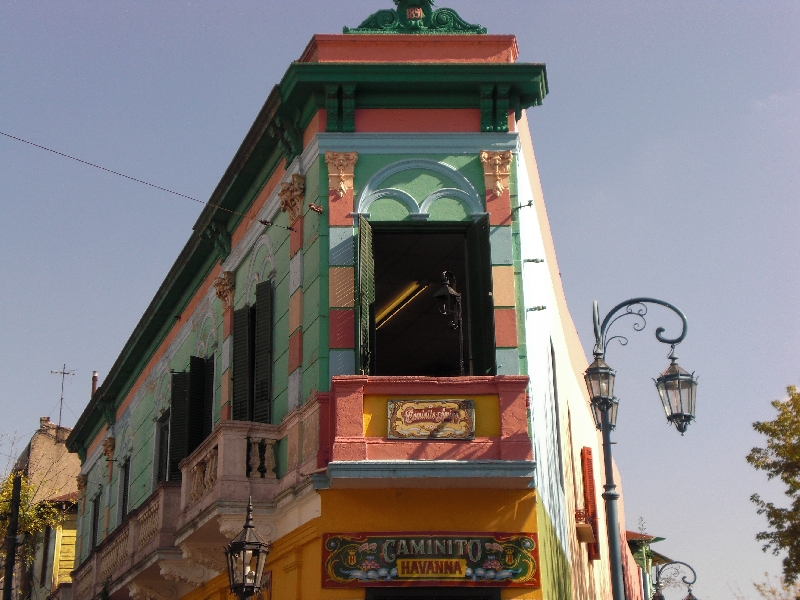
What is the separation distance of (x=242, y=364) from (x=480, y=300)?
441 cm

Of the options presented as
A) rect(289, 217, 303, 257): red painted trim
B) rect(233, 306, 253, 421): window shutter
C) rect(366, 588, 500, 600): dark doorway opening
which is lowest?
rect(366, 588, 500, 600): dark doorway opening

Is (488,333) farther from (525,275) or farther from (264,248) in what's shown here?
(264,248)

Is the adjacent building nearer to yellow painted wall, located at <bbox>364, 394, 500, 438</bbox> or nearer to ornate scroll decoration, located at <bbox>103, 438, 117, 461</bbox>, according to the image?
ornate scroll decoration, located at <bbox>103, 438, 117, 461</bbox>

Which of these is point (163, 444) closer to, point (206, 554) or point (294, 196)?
point (206, 554)

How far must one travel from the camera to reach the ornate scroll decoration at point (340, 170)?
14.0m

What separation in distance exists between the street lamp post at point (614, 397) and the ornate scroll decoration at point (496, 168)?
260 cm

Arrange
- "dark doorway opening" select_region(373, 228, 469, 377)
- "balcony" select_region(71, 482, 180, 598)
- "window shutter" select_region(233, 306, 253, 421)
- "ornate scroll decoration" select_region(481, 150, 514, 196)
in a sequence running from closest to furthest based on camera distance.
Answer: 1. "ornate scroll decoration" select_region(481, 150, 514, 196)
2. "dark doorway opening" select_region(373, 228, 469, 377)
3. "window shutter" select_region(233, 306, 253, 421)
4. "balcony" select_region(71, 482, 180, 598)

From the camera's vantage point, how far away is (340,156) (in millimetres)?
14070

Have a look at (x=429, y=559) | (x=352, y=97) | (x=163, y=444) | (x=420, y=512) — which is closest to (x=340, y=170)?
(x=352, y=97)

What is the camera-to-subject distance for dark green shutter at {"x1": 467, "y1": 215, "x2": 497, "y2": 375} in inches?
516

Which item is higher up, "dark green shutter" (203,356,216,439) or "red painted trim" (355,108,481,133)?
"red painted trim" (355,108,481,133)

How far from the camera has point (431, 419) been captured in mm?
12438

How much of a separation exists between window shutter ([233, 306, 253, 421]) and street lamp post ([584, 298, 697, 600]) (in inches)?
236

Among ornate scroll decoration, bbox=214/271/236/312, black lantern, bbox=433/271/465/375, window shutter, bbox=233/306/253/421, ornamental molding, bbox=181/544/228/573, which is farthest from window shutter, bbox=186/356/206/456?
black lantern, bbox=433/271/465/375
